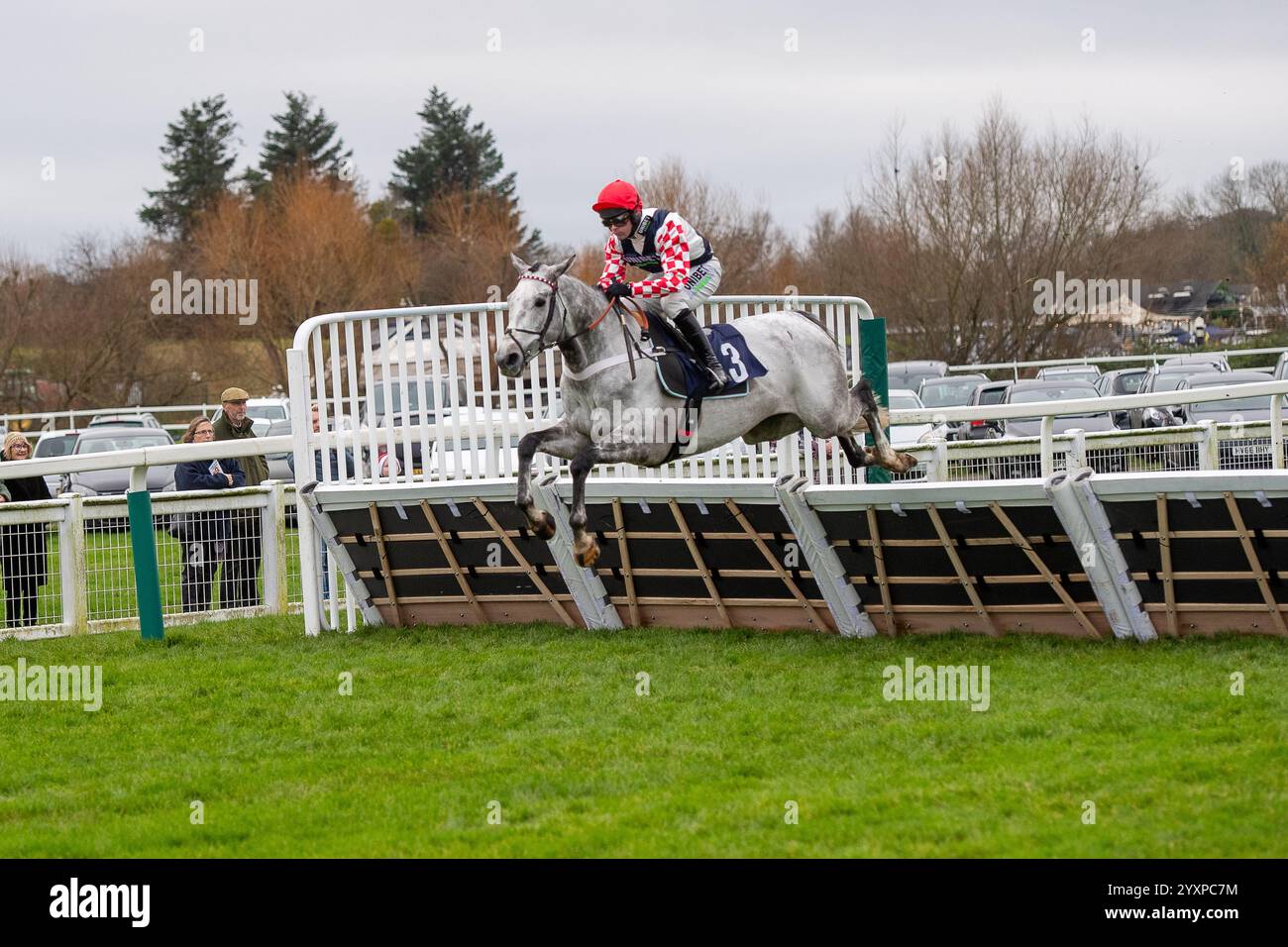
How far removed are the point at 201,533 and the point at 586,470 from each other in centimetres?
463

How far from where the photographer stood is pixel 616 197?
9.13m

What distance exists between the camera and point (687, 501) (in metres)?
9.81

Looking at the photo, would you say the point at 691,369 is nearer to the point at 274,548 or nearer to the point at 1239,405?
the point at 274,548

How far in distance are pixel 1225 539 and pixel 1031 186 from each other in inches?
1271

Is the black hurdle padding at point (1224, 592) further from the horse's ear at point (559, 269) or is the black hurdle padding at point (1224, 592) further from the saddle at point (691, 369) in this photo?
the horse's ear at point (559, 269)

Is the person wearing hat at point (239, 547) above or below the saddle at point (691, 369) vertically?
below

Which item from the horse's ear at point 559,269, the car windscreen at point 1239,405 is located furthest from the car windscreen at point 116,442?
the horse's ear at point 559,269

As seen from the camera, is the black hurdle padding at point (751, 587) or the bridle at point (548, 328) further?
the black hurdle padding at point (751, 587)

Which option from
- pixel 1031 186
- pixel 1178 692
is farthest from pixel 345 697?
pixel 1031 186

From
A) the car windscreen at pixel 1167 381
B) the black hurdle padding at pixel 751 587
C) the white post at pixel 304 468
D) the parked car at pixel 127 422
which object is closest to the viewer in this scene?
→ the black hurdle padding at pixel 751 587

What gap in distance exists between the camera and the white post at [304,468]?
11203 millimetres

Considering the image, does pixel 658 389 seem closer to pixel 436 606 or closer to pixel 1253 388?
pixel 436 606

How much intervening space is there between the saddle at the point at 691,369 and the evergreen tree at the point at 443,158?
57411 mm

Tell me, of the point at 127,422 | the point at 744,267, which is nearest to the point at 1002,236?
the point at 744,267
